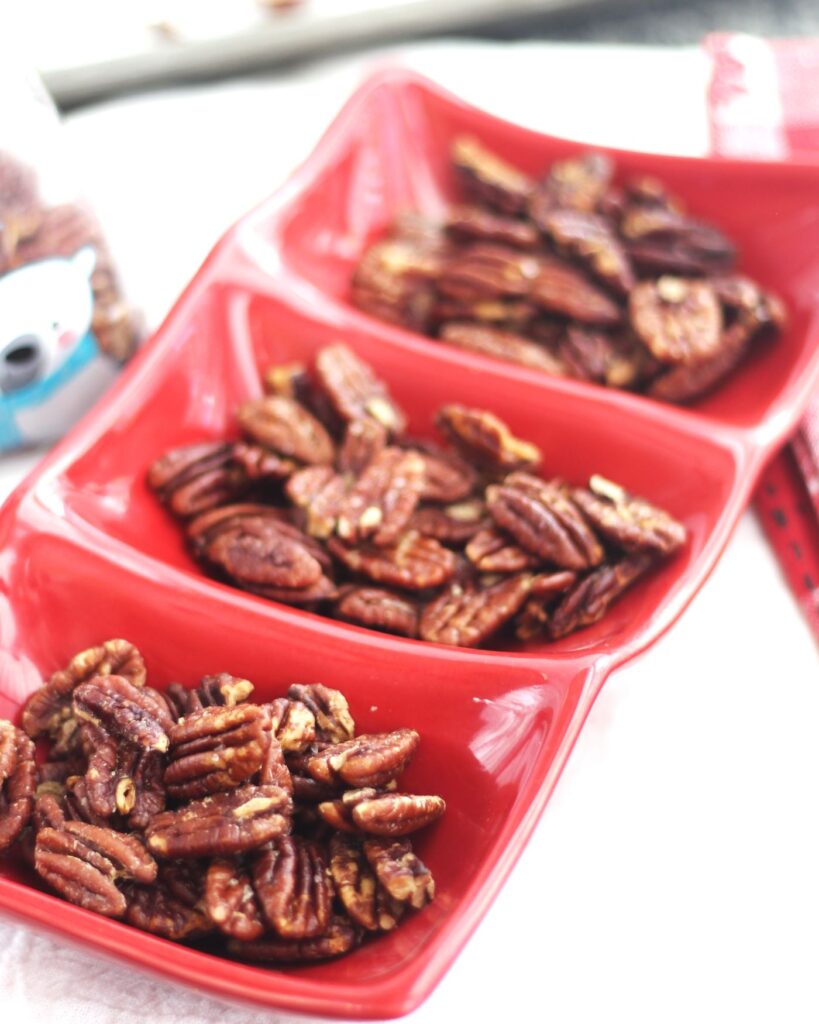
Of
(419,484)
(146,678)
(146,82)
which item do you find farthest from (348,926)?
(146,82)

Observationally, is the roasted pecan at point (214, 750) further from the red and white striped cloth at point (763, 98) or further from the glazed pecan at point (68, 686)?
the red and white striped cloth at point (763, 98)

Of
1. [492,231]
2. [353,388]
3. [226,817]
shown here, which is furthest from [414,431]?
[226,817]

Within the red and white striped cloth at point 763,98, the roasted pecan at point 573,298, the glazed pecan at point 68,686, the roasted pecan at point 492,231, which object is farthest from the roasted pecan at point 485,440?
the red and white striped cloth at point 763,98

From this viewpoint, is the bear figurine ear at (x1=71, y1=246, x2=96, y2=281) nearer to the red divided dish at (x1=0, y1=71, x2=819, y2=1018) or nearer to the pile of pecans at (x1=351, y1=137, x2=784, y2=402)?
the red divided dish at (x1=0, y1=71, x2=819, y2=1018)

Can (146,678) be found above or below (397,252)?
below

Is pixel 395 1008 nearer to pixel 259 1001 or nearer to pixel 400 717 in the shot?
pixel 259 1001

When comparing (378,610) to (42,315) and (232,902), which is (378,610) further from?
(42,315)
